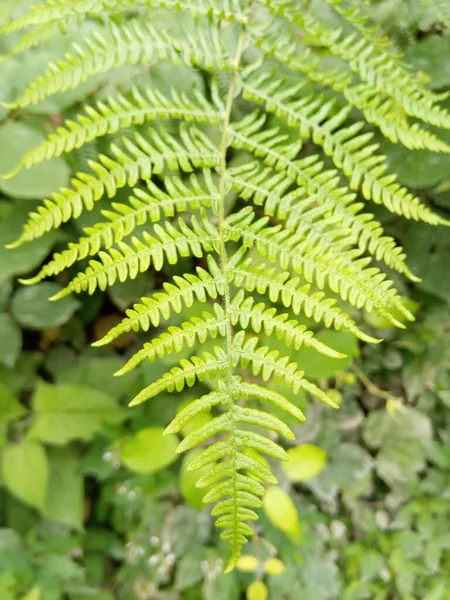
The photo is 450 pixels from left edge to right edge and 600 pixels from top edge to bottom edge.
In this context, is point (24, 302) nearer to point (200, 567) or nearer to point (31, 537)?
point (31, 537)

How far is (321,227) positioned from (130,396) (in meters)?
0.89

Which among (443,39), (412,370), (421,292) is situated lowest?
(412,370)

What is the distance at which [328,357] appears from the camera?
1.23 meters

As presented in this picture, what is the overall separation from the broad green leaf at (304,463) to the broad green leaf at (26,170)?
945 millimetres

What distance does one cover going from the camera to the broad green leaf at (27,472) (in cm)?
132

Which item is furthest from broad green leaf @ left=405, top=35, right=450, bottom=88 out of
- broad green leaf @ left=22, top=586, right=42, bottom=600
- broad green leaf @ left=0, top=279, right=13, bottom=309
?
broad green leaf @ left=22, top=586, right=42, bottom=600

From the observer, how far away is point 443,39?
3.41 feet

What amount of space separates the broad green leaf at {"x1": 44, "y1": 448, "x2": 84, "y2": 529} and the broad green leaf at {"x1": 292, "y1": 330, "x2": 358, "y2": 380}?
762 millimetres

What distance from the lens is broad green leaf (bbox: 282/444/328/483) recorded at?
53.6 inches

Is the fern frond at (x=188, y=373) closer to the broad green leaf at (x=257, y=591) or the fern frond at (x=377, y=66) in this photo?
the fern frond at (x=377, y=66)

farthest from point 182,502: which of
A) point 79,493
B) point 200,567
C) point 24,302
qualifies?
point 24,302

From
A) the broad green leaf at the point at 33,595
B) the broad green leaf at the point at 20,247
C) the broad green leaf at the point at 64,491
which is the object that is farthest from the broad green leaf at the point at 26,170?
the broad green leaf at the point at 33,595

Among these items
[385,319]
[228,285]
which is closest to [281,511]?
[385,319]

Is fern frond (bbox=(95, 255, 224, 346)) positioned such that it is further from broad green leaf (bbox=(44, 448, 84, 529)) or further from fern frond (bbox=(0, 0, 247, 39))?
broad green leaf (bbox=(44, 448, 84, 529))
